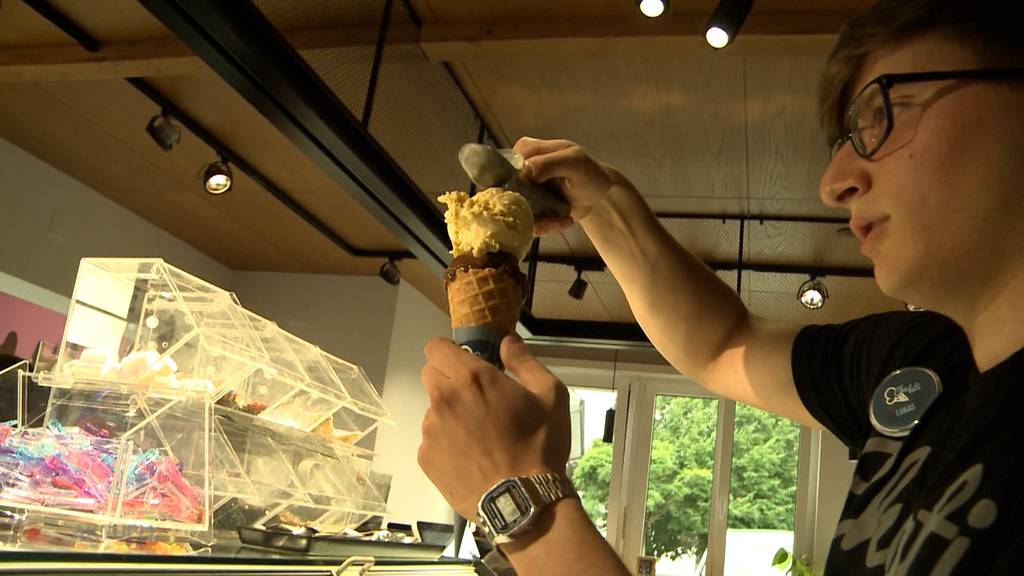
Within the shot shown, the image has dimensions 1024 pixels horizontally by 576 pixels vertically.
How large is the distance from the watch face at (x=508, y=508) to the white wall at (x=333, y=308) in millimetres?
6115

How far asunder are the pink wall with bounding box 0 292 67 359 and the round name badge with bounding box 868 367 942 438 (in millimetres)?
5757

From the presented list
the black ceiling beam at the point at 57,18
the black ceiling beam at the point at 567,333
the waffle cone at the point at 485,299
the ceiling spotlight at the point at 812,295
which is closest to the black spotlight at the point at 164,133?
the black ceiling beam at the point at 57,18

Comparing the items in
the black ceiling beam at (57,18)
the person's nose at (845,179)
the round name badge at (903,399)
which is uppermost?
the black ceiling beam at (57,18)

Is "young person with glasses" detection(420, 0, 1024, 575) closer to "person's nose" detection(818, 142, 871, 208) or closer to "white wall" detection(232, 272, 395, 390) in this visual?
"person's nose" detection(818, 142, 871, 208)

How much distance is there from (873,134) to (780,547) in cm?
716

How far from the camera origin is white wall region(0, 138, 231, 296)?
5223mm

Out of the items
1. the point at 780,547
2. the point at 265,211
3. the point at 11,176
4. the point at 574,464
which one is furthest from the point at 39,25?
the point at 780,547

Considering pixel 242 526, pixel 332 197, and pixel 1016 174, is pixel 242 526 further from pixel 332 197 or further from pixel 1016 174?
pixel 332 197

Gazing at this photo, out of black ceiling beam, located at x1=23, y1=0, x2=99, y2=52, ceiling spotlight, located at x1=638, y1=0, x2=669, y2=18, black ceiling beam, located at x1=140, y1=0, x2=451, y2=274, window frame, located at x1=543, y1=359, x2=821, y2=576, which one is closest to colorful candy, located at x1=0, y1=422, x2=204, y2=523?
black ceiling beam, located at x1=140, y1=0, x2=451, y2=274

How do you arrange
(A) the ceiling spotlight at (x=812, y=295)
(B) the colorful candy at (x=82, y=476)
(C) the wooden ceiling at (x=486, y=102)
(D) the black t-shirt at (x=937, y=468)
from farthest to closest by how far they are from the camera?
(A) the ceiling spotlight at (x=812, y=295) → (C) the wooden ceiling at (x=486, y=102) → (B) the colorful candy at (x=82, y=476) → (D) the black t-shirt at (x=937, y=468)

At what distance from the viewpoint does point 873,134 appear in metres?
1.16

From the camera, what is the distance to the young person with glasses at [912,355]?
0.92 meters

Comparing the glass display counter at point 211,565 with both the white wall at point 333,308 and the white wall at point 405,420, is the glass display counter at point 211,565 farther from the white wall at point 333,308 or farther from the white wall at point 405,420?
the white wall at point 333,308

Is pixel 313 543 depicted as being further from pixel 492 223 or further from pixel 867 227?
pixel 867 227
